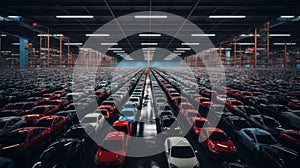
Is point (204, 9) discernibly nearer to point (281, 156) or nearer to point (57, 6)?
point (57, 6)

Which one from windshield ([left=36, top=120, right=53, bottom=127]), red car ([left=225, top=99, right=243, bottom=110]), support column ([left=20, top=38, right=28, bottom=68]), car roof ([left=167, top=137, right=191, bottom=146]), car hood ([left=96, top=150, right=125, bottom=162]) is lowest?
car hood ([left=96, top=150, right=125, bottom=162])

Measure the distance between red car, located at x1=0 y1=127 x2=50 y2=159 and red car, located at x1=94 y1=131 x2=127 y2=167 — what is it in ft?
9.17

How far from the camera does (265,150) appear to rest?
775 cm

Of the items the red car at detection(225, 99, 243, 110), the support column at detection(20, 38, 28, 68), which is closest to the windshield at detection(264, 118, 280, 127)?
the red car at detection(225, 99, 243, 110)

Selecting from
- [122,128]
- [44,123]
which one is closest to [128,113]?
[122,128]

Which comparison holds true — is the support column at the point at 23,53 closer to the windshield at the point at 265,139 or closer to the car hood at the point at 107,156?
the car hood at the point at 107,156

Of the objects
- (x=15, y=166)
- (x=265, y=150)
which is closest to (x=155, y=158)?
(x=265, y=150)

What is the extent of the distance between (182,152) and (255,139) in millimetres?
3317

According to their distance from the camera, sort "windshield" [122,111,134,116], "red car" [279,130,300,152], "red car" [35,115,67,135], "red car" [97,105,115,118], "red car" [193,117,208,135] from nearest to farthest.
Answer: "red car" [279,130,300,152], "red car" [193,117,208,135], "red car" [35,115,67,135], "windshield" [122,111,134,116], "red car" [97,105,115,118]

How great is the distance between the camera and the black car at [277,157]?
7.15 meters

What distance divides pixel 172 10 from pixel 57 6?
→ 9412 millimetres

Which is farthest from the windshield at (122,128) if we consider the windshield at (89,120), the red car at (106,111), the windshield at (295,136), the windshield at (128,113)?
the windshield at (295,136)

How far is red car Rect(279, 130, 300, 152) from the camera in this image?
8.98 m

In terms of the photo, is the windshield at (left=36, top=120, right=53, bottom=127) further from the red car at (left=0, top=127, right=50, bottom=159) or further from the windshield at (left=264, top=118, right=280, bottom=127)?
the windshield at (left=264, top=118, right=280, bottom=127)
